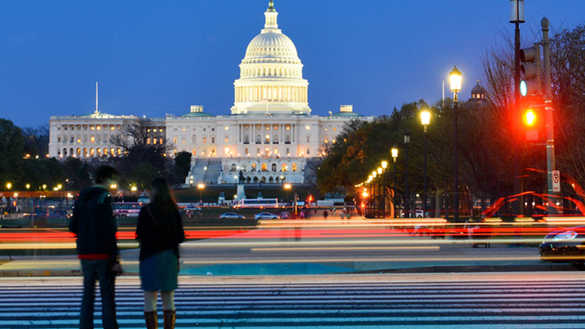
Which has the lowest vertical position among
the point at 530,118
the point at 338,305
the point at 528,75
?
the point at 338,305

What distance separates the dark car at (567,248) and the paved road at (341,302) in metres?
2.11

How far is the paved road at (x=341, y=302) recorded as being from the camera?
13.2 m

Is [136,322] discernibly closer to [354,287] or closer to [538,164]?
[354,287]

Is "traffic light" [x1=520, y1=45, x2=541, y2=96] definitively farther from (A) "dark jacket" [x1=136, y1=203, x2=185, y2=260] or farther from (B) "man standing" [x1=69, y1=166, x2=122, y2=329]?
(B) "man standing" [x1=69, y1=166, x2=122, y2=329]

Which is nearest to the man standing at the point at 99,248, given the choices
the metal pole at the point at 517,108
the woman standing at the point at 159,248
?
the woman standing at the point at 159,248

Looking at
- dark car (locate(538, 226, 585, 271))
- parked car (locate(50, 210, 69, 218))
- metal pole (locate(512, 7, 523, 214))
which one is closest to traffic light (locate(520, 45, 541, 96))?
dark car (locate(538, 226, 585, 271))

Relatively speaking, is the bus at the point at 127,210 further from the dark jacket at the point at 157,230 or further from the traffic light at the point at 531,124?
the dark jacket at the point at 157,230

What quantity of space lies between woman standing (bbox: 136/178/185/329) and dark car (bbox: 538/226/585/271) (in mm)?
12946

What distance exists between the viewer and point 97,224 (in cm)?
1159

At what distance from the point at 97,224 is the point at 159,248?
0.82 m

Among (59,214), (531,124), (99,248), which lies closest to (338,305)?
(99,248)

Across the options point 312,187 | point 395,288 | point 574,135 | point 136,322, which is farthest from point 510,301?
point 312,187

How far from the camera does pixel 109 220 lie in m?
11.6

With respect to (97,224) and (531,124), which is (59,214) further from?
(97,224)
